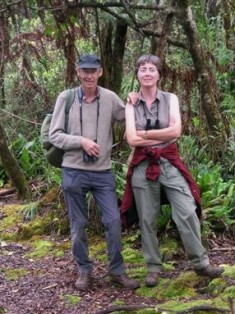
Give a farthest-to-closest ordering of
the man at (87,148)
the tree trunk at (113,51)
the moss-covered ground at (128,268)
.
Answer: the tree trunk at (113,51), the man at (87,148), the moss-covered ground at (128,268)

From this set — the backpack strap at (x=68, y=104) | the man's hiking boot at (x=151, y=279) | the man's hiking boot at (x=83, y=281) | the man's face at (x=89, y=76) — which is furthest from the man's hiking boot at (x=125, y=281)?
the man's face at (x=89, y=76)

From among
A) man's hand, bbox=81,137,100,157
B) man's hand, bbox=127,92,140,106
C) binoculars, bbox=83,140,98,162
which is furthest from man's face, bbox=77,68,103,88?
binoculars, bbox=83,140,98,162

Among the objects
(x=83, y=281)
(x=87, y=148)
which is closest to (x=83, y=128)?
(x=87, y=148)

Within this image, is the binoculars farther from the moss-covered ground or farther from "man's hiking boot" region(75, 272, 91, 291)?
the moss-covered ground

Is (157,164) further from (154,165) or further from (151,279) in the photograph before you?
(151,279)

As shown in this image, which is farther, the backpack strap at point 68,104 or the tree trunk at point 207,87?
the tree trunk at point 207,87

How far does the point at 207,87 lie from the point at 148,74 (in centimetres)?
255

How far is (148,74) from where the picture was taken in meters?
4.87

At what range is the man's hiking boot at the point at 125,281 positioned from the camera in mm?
5277

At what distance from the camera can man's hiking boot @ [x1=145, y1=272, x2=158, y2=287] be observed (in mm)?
5191

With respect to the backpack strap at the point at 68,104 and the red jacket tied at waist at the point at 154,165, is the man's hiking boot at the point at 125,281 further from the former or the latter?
the backpack strap at the point at 68,104

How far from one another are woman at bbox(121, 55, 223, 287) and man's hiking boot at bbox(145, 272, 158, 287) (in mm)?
407

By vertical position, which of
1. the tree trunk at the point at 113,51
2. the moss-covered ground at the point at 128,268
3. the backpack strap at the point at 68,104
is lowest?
the moss-covered ground at the point at 128,268

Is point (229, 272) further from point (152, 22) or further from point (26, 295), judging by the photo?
point (152, 22)
